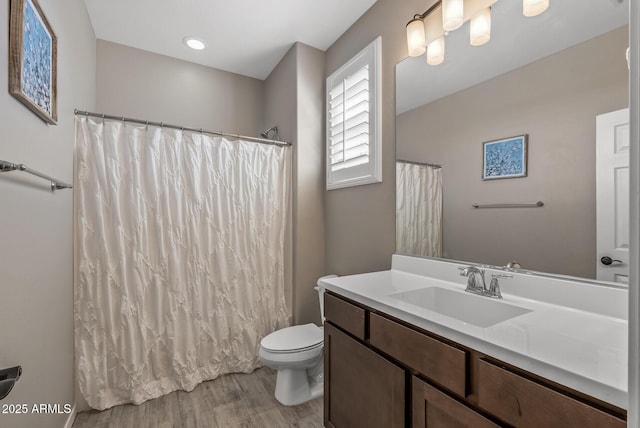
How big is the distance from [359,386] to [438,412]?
16.6 inches

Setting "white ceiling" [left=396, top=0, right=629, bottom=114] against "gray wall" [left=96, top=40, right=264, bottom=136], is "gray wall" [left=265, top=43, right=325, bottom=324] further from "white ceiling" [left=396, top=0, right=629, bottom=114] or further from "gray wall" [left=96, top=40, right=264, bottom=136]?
"white ceiling" [left=396, top=0, right=629, bottom=114]

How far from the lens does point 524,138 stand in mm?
1209

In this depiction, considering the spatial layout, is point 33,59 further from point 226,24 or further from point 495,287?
point 495,287

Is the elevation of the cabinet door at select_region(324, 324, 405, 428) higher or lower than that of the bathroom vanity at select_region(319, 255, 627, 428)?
lower

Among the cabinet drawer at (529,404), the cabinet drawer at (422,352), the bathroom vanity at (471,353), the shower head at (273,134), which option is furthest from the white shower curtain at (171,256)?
the cabinet drawer at (529,404)

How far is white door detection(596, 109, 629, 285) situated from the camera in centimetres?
94

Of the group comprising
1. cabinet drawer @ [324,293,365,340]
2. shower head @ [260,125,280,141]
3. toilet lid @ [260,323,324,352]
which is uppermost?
shower head @ [260,125,280,141]

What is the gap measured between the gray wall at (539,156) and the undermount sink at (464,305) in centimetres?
21

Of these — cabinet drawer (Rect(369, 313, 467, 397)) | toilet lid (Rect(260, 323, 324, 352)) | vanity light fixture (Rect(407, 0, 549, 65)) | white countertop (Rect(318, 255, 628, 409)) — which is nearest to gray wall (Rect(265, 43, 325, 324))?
toilet lid (Rect(260, 323, 324, 352))

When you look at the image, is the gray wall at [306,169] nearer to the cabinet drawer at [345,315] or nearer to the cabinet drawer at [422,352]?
the cabinet drawer at [345,315]

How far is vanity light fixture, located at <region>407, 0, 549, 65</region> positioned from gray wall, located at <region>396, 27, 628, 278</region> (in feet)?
0.76

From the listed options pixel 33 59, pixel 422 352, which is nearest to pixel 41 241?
pixel 33 59

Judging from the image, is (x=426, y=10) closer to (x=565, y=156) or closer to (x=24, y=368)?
(x=565, y=156)

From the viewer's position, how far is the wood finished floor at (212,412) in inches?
67.6
